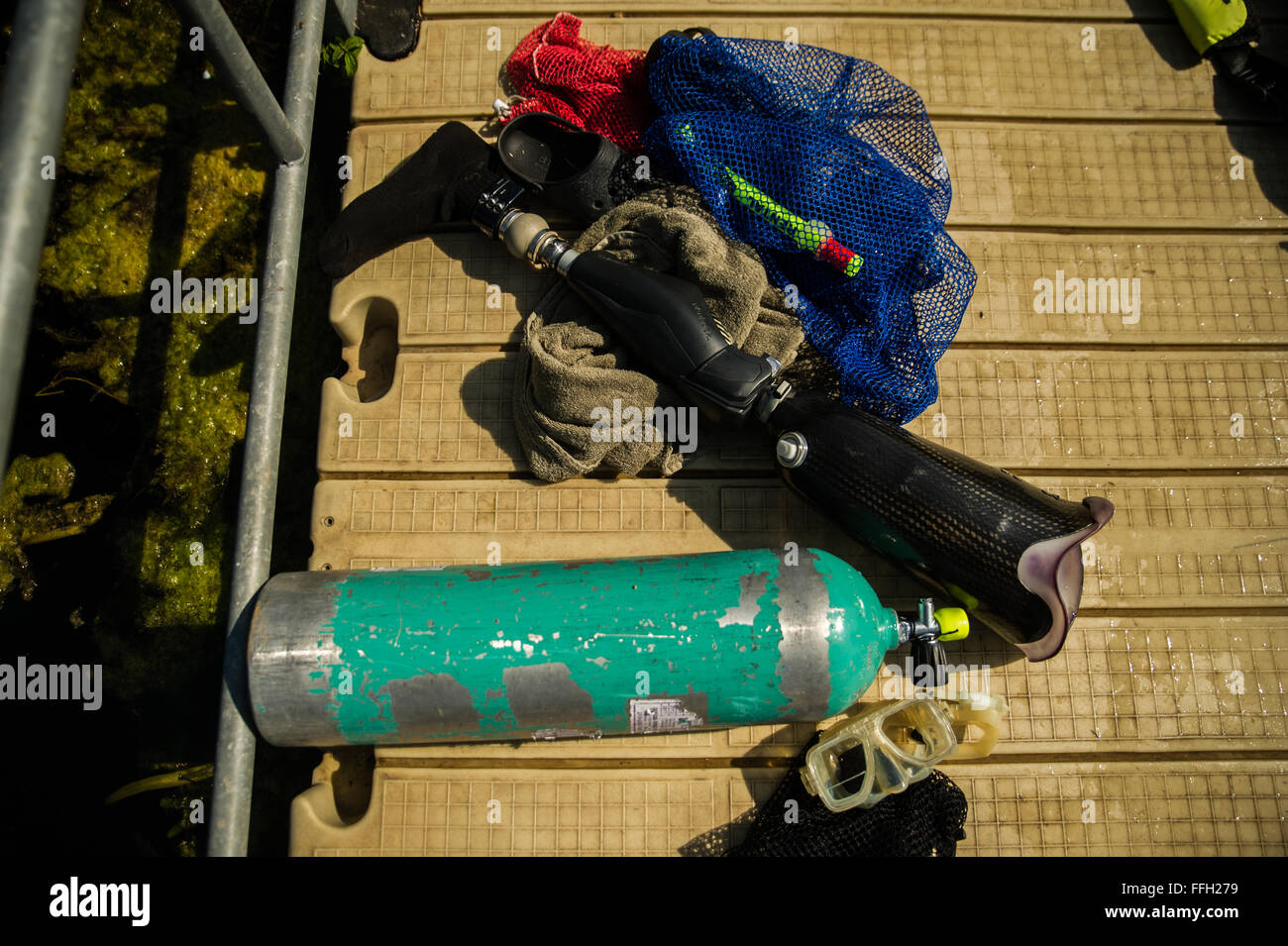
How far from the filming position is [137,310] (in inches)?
113

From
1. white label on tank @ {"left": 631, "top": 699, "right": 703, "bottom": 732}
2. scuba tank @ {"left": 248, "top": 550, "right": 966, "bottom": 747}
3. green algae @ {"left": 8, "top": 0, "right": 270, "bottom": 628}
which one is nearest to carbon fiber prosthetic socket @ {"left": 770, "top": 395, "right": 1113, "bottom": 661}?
scuba tank @ {"left": 248, "top": 550, "right": 966, "bottom": 747}

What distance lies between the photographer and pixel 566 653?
189 centimetres

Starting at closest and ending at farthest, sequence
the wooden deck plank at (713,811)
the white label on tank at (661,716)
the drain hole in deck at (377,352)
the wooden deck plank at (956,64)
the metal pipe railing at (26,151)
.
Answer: the metal pipe railing at (26,151) < the white label on tank at (661,716) < the wooden deck plank at (713,811) < the drain hole in deck at (377,352) < the wooden deck plank at (956,64)

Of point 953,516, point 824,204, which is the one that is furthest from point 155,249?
point 953,516

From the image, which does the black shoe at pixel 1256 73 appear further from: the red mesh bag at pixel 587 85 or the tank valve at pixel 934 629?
the tank valve at pixel 934 629

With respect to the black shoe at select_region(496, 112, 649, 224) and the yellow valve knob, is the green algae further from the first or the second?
the yellow valve knob

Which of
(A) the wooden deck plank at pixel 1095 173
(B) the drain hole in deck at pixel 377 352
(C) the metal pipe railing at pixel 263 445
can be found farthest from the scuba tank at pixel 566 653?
(A) the wooden deck plank at pixel 1095 173

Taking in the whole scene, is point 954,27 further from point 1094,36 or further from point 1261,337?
point 1261,337

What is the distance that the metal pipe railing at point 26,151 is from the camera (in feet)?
4.08

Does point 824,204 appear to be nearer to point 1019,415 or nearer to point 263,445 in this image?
point 1019,415

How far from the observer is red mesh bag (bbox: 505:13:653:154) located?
2541 millimetres

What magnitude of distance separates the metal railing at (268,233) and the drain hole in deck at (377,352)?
0.36 m

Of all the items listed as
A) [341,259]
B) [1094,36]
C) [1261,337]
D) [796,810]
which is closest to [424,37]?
[341,259]

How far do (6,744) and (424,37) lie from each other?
10.1ft
